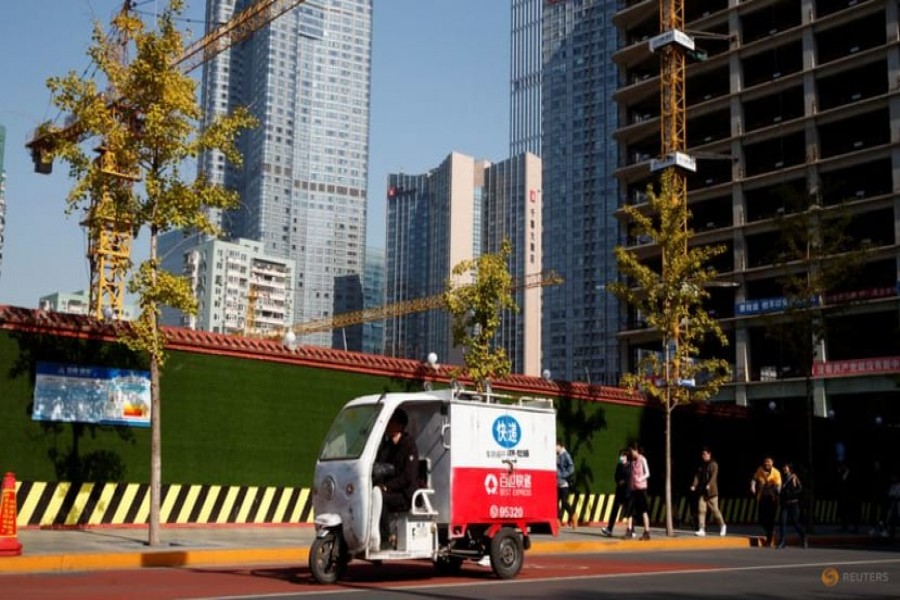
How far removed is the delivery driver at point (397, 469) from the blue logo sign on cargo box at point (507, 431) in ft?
4.60

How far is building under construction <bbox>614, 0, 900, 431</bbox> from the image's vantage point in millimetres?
63250

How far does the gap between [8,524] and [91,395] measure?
5440 mm

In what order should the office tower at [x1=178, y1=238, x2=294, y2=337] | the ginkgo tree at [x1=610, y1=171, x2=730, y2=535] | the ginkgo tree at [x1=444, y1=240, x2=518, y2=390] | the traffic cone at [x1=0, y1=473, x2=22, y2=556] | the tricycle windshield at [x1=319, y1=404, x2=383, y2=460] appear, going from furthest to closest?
the office tower at [x1=178, y1=238, x2=294, y2=337], the ginkgo tree at [x1=610, y1=171, x2=730, y2=535], the ginkgo tree at [x1=444, y1=240, x2=518, y2=390], the traffic cone at [x1=0, y1=473, x2=22, y2=556], the tricycle windshield at [x1=319, y1=404, x2=383, y2=460]

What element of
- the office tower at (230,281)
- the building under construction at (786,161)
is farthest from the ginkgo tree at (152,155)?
the office tower at (230,281)

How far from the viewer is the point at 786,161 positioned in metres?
70.7

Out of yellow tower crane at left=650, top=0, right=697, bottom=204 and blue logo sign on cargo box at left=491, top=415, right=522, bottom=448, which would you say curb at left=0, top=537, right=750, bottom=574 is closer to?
blue logo sign on cargo box at left=491, top=415, right=522, bottom=448

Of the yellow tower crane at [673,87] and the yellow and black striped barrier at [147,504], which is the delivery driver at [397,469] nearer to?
the yellow and black striped barrier at [147,504]

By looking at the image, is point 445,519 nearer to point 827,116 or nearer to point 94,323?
point 94,323

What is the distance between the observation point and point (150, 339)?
17.7m

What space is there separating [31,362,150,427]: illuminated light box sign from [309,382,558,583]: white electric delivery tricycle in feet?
26.5

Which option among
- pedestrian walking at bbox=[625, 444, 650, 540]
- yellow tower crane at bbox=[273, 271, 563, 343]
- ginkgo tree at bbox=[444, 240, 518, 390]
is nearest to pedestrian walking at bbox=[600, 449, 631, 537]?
pedestrian walking at bbox=[625, 444, 650, 540]

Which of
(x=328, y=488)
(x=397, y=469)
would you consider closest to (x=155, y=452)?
(x=328, y=488)

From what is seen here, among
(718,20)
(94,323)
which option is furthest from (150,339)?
(718,20)

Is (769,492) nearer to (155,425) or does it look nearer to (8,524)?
(155,425)
